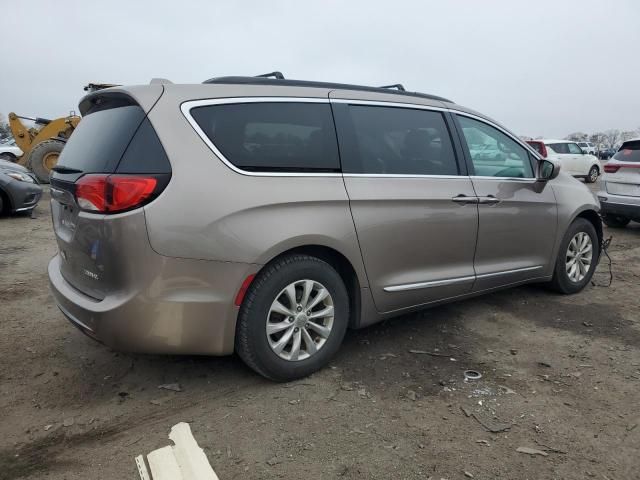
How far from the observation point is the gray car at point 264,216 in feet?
8.38

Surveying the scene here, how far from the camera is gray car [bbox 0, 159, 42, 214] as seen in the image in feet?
29.6

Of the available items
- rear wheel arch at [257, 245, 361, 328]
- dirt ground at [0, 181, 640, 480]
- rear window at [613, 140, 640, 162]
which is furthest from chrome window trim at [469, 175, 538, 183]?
rear window at [613, 140, 640, 162]

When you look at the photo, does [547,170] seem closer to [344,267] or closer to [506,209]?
[506,209]

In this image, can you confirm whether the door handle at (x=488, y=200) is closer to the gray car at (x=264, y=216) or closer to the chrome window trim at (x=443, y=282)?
the gray car at (x=264, y=216)

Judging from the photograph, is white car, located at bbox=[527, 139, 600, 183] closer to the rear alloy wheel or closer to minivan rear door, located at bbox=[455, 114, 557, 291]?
minivan rear door, located at bbox=[455, 114, 557, 291]

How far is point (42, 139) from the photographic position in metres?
16.2

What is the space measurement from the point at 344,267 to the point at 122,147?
4.89ft

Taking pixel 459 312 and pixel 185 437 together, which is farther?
pixel 459 312

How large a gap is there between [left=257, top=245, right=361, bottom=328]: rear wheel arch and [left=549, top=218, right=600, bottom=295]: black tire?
241 cm

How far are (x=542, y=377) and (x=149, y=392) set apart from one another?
→ 243 centimetres

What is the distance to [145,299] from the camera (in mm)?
2531

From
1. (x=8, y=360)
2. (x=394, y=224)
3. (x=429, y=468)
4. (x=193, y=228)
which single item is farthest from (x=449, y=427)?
(x=8, y=360)

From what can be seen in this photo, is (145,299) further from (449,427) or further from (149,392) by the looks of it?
(449,427)

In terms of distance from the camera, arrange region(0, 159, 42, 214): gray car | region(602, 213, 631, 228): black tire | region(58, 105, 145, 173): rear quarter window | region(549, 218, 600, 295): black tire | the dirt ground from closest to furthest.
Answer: the dirt ground → region(58, 105, 145, 173): rear quarter window → region(549, 218, 600, 295): black tire → region(602, 213, 631, 228): black tire → region(0, 159, 42, 214): gray car
